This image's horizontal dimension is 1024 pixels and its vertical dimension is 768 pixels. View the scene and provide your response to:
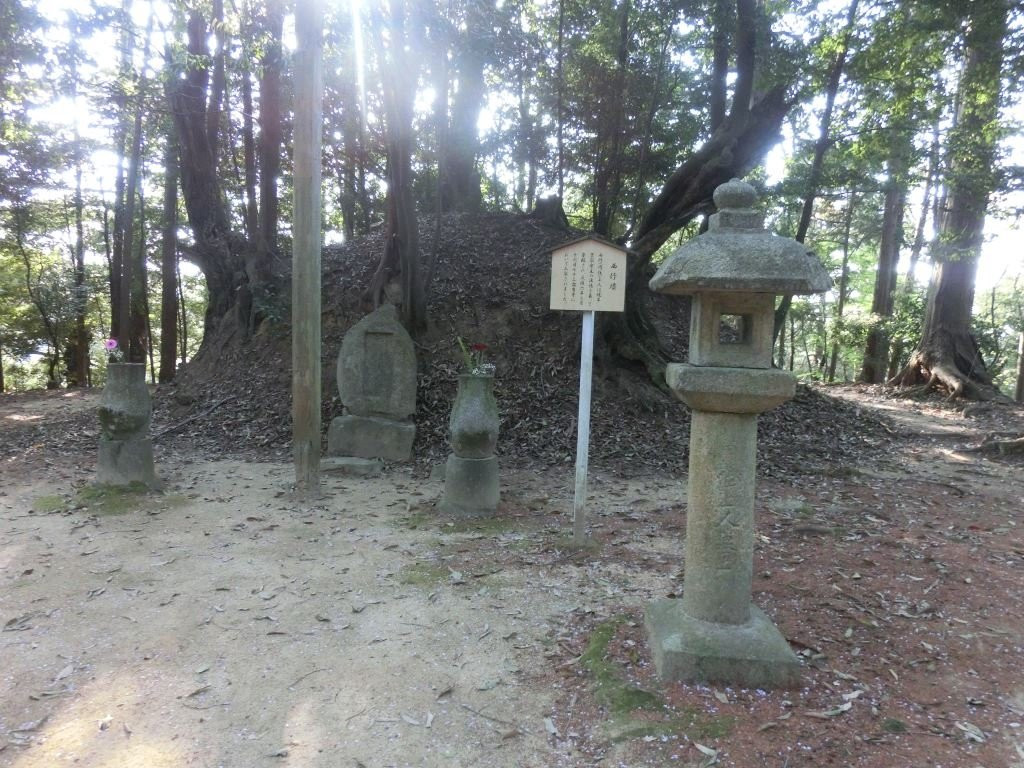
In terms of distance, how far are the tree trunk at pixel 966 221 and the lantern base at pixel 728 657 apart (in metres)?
7.79

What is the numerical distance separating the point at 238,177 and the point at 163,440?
699 centimetres

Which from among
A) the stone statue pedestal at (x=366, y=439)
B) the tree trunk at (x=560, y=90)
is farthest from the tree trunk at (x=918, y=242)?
the stone statue pedestal at (x=366, y=439)

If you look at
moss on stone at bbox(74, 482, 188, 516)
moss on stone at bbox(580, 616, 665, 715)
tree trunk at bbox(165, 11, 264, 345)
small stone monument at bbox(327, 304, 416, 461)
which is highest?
tree trunk at bbox(165, 11, 264, 345)

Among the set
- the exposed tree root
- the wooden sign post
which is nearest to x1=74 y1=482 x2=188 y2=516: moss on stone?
the wooden sign post

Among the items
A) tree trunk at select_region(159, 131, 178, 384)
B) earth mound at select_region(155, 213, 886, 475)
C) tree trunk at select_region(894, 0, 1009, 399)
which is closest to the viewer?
tree trunk at select_region(894, 0, 1009, 399)

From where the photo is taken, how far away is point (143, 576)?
419 centimetres

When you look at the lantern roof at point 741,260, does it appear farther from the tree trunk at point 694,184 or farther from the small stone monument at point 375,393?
the tree trunk at point 694,184

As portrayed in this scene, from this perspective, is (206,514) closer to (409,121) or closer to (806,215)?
(409,121)

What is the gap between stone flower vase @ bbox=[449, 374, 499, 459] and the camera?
548cm

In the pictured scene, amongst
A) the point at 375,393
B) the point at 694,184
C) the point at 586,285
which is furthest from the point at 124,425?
the point at 694,184

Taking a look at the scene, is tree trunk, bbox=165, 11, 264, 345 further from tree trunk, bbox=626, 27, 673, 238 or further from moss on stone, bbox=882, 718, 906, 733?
moss on stone, bbox=882, 718, 906, 733

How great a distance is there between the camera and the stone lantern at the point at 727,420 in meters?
2.70

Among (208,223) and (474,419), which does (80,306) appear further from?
(474,419)

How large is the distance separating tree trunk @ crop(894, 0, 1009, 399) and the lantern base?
25.6 ft
